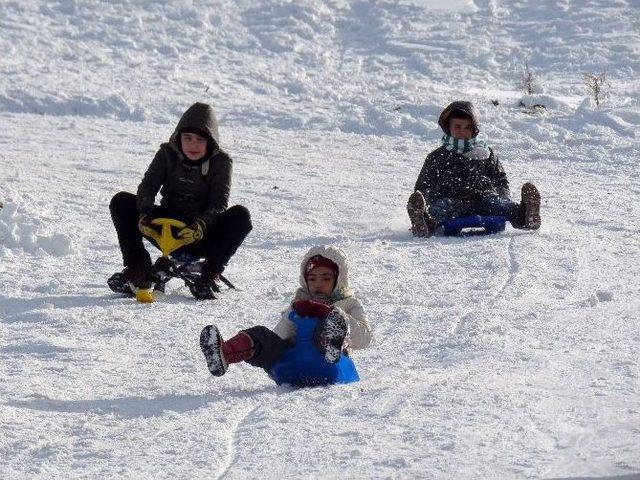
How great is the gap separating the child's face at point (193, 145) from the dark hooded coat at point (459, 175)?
8.97ft

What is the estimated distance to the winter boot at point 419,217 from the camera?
937cm

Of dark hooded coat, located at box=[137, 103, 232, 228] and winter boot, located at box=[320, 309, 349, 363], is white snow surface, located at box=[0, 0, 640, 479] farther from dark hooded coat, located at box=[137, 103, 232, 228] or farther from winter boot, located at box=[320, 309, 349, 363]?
dark hooded coat, located at box=[137, 103, 232, 228]

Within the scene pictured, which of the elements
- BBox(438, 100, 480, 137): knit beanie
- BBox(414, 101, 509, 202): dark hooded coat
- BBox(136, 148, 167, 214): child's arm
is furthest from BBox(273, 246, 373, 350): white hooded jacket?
BBox(438, 100, 480, 137): knit beanie

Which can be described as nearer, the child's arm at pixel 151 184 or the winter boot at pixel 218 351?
the winter boot at pixel 218 351

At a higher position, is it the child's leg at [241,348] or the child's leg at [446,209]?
the child's leg at [446,209]

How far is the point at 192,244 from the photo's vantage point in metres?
7.48

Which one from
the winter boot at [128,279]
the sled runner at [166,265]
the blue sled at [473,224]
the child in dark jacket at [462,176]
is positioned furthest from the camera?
the child in dark jacket at [462,176]

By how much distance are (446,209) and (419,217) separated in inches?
13.0

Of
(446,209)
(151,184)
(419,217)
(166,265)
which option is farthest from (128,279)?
(446,209)

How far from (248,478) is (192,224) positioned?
138 inches

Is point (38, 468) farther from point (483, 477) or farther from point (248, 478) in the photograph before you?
point (483, 477)

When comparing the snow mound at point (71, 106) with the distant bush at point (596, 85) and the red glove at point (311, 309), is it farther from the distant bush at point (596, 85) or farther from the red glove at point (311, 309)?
the red glove at point (311, 309)

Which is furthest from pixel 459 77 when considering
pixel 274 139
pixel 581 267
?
pixel 581 267

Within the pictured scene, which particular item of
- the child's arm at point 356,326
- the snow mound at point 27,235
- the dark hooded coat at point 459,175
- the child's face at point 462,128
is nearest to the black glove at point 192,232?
the snow mound at point 27,235
